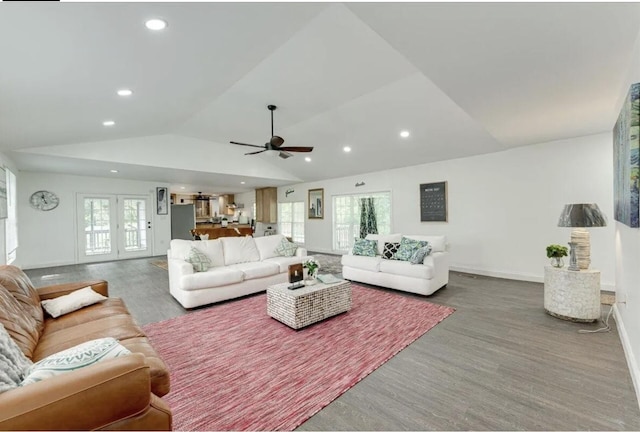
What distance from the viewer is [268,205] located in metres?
10.3

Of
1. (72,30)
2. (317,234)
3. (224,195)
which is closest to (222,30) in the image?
(72,30)

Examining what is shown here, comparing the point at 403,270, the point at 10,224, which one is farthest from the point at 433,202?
the point at 10,224

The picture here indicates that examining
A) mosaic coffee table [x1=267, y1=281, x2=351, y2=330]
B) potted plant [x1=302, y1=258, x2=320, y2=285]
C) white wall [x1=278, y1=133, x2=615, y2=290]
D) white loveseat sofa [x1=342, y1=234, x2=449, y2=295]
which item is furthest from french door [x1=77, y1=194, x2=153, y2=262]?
white wall [x1=278, y1=133, x2=615, y2=290]

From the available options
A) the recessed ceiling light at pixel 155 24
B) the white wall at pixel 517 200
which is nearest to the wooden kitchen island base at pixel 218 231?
the white wall at pixel 517 200

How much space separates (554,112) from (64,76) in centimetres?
505

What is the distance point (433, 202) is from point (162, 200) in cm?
778

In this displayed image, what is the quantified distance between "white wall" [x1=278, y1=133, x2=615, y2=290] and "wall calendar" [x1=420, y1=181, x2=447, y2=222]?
0.12 m

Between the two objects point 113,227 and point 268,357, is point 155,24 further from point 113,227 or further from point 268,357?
point 113,227

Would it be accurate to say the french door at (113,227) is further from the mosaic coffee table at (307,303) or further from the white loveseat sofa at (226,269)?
the mosaic coffee table at (307,303)

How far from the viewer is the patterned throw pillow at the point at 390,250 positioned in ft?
15.6

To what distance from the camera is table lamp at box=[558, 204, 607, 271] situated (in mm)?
3072

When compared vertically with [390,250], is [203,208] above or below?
above

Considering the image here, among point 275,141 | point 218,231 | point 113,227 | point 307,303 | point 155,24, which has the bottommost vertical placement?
point 307,303

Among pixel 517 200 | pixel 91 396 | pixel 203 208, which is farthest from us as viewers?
pixel 203 208
